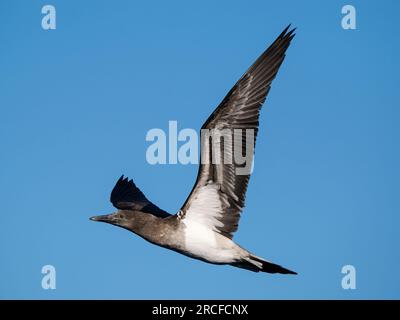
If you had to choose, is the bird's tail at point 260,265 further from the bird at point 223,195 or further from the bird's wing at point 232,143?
the bird's wing at point 232,143

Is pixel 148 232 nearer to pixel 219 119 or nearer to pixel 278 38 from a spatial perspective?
pixel 219 119

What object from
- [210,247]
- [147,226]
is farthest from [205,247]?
[147,226]

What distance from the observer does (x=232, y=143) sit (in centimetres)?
1177

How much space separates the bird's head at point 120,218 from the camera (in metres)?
12.8

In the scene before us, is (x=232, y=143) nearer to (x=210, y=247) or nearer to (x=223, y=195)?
(x=223, y=195)

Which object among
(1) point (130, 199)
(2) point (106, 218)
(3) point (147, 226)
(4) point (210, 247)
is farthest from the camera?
(1) point (130, 199)

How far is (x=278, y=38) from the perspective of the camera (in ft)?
39.1

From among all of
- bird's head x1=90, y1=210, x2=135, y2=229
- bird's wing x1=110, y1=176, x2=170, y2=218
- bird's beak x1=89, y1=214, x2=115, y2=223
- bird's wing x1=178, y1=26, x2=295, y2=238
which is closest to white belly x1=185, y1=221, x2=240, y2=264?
bird's wing x1=178, y1=26, x2=295, y2=238

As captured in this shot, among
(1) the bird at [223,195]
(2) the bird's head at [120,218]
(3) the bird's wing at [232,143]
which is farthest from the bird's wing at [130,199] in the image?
(3) the bird's wing at [232,143]

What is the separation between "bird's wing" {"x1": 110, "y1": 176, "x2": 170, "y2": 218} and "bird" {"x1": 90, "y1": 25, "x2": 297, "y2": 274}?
225 cm

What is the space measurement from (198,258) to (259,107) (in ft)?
8.95

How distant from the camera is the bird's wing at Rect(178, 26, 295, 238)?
1170 cm

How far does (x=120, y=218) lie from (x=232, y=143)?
262 cm

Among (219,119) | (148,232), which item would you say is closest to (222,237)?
(148,232)
